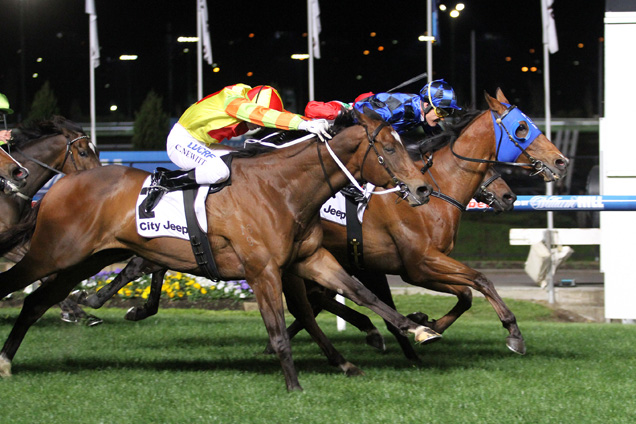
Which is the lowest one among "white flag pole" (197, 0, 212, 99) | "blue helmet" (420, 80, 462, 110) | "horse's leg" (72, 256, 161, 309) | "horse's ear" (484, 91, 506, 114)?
"horse's leg" (72, 256, 161, 309)

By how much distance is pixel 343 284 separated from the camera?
217 inches

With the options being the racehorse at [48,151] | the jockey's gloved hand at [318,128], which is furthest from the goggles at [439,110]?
the racehorse at [48,151]

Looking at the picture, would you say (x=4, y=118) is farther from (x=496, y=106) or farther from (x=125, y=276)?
(x=496, y=106)

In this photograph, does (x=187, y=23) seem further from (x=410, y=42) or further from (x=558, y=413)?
(x=558, y=413)

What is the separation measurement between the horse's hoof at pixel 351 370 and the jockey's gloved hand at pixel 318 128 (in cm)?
154

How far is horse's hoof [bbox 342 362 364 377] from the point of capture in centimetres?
570

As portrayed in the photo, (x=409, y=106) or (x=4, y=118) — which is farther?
(x=4, y=118)

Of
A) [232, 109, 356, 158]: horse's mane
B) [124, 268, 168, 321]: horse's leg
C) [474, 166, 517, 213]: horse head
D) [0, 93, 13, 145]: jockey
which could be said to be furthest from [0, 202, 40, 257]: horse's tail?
[474, 166, 517, 213]: horse head

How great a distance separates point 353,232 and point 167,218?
1.50 metres

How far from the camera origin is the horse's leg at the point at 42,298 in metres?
5.93

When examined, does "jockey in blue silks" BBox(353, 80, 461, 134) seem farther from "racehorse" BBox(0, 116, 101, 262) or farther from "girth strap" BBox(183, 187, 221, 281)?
"racehorse" BBox(0, 116, 101, 262)

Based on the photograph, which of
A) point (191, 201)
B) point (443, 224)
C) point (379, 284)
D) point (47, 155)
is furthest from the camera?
point (47, 155)

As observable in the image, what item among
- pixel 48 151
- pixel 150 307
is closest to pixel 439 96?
pixel 150 307

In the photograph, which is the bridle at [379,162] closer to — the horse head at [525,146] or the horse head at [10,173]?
the horse head at [525,146]
